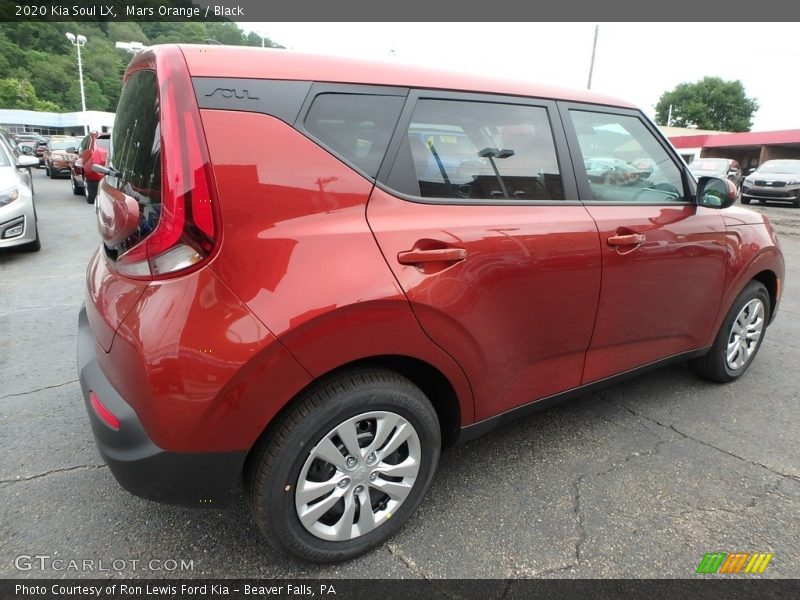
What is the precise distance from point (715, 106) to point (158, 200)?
83.7 m

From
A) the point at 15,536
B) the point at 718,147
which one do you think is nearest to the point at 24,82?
the point at 718,147

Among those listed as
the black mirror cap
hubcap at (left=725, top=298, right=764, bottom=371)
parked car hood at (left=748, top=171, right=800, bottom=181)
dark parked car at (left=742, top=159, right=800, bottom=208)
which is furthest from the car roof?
parked car hood at (left=748, top=171, right=800, bottom=181)

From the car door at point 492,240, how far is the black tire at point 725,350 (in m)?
1.42

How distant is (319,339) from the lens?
64.6 inches

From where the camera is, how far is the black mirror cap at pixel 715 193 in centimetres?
288

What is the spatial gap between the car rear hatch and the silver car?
219 inches

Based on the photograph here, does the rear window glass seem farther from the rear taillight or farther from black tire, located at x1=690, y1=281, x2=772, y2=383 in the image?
black tire, located at x1=690, y1=281, x2=772, y2=383

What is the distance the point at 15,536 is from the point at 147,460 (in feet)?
3.03

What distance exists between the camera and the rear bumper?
5.26 feet

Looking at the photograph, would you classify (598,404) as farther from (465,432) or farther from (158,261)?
(158,261)

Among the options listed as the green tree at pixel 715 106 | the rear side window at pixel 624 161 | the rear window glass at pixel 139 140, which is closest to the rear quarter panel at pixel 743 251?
the rear side window at pixel 624 161

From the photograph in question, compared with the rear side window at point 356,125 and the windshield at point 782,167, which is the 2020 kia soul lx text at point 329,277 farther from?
the windshield at point 782,167

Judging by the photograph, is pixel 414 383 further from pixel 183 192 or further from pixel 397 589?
pixel 183 192

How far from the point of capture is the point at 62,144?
21.1m
